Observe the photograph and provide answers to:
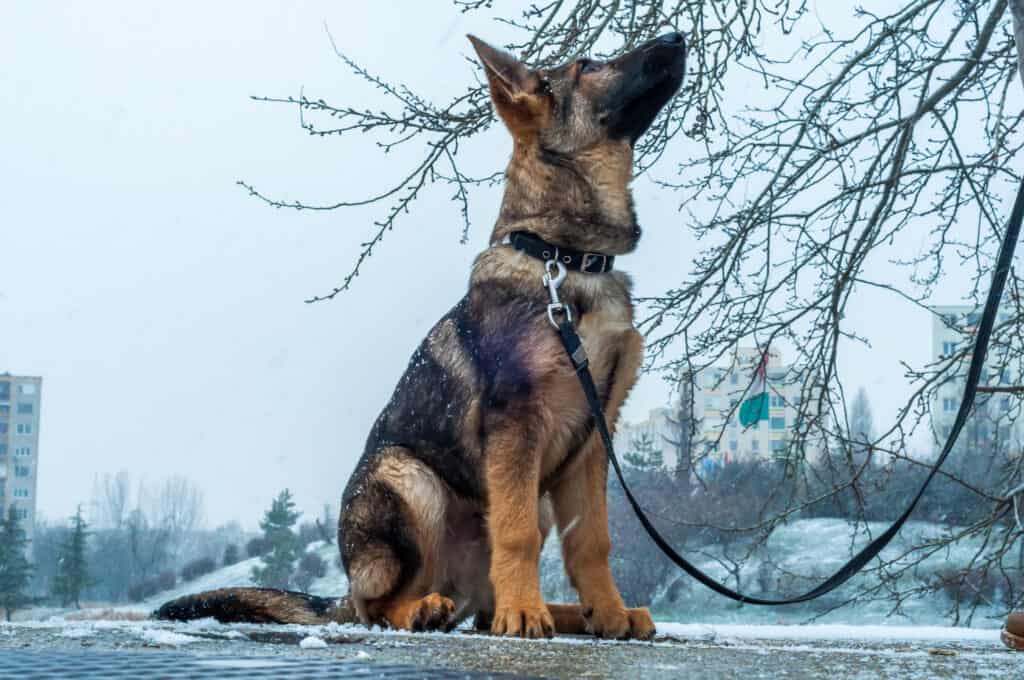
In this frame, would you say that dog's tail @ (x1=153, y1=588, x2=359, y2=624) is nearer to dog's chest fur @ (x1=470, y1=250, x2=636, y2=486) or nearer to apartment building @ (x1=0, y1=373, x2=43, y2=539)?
dog's chest fur @ (x1=470, y1=250, x2=636, y2=486)

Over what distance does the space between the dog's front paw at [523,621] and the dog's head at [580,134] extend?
1.60m

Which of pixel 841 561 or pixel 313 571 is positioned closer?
pixel 313 571

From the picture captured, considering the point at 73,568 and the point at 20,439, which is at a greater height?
the point at 20,439

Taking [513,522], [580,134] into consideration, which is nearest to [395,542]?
[513,522]

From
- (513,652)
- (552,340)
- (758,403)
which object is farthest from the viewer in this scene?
(758,403)

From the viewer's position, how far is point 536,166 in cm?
504

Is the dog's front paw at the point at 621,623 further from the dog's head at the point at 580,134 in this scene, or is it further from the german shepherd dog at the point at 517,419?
the dog's head at the point at 580,134

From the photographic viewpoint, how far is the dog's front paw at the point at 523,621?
165 inches

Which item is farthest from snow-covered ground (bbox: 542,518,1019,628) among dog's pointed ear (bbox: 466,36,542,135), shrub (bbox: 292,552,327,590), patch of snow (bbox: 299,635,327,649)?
shrub (bbox: 292,552,327,590)

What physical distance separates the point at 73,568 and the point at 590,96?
Answer: 26024 millimetres

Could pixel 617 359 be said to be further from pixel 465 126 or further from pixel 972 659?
pixel 465 126

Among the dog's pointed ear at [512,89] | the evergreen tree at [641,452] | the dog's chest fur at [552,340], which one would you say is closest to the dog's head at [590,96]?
the dog's pointed ear at [512,89]

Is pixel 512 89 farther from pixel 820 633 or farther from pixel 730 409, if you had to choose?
pixel 730 409

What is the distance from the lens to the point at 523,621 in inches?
167
